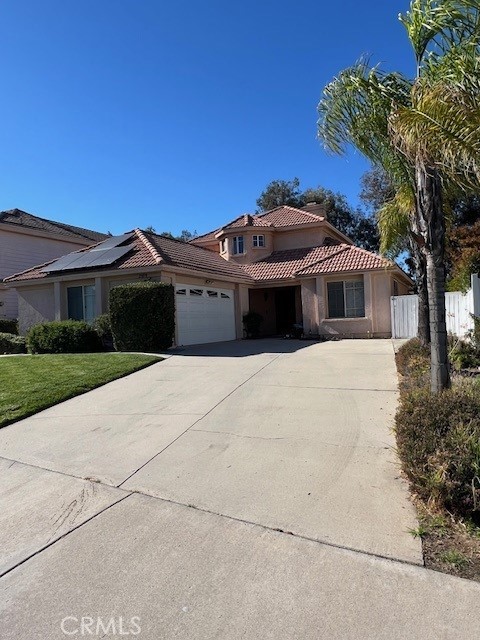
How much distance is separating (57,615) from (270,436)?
3.37 m

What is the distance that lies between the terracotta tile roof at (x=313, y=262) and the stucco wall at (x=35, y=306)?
9.76m

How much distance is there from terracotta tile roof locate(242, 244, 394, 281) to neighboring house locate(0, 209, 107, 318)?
12.2 meters

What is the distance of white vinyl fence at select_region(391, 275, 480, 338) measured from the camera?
1198 cm

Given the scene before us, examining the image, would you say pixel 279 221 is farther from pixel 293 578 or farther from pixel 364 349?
pixel 293 578

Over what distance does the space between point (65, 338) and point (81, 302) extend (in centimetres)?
308

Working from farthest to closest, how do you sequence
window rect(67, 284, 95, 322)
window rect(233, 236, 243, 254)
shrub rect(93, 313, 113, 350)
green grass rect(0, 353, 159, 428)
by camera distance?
window rect(233, 236, 243, 254) < window rect(67, 284, 95, 322) < shrub rect(93, 313, 113, 350) < green grass rect(0, 353, 159, 428)

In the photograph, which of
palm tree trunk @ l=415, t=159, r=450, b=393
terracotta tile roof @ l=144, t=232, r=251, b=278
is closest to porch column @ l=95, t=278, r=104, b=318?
terracotta tile roof @ l=144, t=232, r=251, b=278

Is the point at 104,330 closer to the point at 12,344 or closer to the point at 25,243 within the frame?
the point at 12,344

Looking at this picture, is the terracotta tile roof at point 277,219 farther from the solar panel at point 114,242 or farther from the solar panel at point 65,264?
the solar panel at point 65,264

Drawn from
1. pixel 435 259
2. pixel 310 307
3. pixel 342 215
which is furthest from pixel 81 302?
pixel 342 215

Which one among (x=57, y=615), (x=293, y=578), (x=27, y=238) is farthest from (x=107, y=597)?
(x=27, y=238)

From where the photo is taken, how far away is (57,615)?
2557 mm

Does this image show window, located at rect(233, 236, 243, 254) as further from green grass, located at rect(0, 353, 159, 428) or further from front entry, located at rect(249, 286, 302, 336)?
green grass, located at rect(0, 353, 159, 428)

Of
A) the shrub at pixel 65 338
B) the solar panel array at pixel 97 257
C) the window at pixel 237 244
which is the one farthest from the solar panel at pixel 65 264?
the window at pixel 237 244
